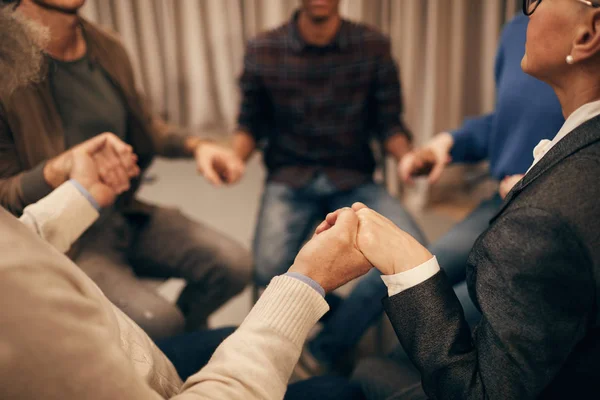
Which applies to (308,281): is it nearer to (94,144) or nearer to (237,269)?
(94,144)

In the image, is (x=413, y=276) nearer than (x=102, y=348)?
No

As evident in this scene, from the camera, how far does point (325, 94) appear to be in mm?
1559

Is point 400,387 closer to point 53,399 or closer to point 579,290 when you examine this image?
point 579,290

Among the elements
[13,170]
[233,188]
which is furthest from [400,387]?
[233,188]

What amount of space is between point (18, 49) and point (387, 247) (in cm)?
59

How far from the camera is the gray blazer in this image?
542mm

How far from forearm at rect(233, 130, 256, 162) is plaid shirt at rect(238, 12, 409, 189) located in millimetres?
73

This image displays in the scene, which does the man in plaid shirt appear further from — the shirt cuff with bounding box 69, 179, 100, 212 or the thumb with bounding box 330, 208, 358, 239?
the thumb with bounding box 330, 208, 358, 239

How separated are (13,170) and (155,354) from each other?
42cm

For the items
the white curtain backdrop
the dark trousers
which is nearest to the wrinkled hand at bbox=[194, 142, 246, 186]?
the dark trousers

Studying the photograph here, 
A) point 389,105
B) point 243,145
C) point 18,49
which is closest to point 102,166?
point 18,49

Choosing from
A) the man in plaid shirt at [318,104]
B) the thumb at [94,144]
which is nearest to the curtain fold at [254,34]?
the man in plaid shirt at [318,104]

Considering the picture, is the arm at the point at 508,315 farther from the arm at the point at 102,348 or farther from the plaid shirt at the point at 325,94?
the plaid shirt at the point at 325,94

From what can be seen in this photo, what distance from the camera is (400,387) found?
85 cm
